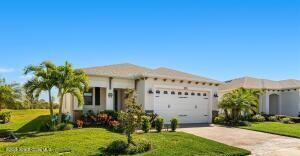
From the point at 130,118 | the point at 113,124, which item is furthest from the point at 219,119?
the point at 130,118

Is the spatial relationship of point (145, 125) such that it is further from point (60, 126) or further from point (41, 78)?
point (41, 78)

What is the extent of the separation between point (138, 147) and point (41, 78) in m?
8.02

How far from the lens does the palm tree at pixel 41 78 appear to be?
16.2 meters

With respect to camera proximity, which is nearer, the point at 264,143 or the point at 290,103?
the point at 264,143

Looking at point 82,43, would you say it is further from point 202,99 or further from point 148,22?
point 202,99

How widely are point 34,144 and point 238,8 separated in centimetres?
1141

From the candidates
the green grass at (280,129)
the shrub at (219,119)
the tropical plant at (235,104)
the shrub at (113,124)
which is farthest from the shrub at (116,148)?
the shrub at (219,119)

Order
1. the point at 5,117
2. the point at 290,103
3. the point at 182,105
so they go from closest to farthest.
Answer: the point at 182,105 < the point at 5,117 < the point at 290,103

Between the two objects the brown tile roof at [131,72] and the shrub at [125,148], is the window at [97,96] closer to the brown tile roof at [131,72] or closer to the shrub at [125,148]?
the brown tile roof at [131,72]

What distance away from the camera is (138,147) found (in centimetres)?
1160

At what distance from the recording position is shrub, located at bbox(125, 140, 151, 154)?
37.1 ft

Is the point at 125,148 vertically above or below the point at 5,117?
below

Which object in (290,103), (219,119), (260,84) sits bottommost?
(219,119)

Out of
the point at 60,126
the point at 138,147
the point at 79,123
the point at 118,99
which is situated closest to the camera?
the point at 138,147
